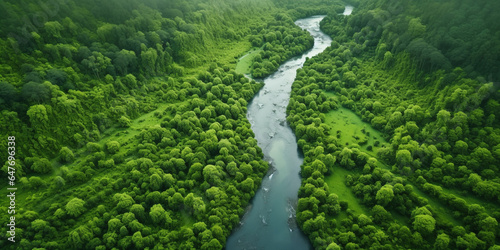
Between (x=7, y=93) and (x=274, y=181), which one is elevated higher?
(x=7, y=93)

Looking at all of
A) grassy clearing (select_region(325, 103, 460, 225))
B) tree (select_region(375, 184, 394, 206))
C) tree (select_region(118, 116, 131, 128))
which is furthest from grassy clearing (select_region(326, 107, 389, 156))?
tree (select_region(118, 116, 131, 128))

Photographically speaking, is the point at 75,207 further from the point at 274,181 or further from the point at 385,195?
the point at 385,195

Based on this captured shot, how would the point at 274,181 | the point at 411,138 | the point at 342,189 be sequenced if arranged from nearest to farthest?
the point at 342,189 < the point at 274,181 < the point at 411,138

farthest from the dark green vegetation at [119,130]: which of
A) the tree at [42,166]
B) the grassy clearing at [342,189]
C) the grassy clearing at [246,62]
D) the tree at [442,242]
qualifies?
the tree at [442,242]

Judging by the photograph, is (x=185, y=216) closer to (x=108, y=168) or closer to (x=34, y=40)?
(x=108, y=168)

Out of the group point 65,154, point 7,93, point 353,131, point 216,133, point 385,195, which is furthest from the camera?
point 353,131

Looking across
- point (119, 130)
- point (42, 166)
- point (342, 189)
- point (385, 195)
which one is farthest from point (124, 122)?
point (385, 195)
